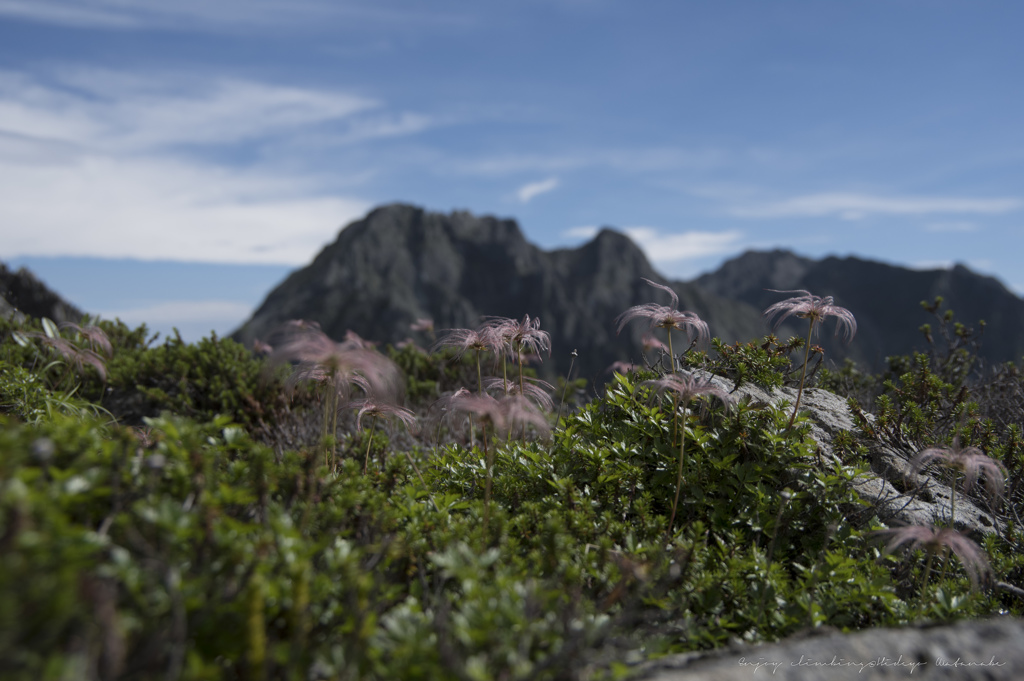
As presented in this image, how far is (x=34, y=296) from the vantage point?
43.0ft

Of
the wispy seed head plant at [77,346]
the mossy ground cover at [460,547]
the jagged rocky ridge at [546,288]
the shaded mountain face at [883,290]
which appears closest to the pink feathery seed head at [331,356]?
the mossy ground cover at [460,547]

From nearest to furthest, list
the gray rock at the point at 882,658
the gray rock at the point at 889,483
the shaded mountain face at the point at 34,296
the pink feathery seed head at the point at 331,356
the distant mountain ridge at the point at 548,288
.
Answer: the gray rock at the point at 882,658, the pink feathery seed head at the point at 331,356, the gray rock at the point at 889,483, the shaded mountain face at the point at 34,296, the distant mountain ridge at the point at 548,288

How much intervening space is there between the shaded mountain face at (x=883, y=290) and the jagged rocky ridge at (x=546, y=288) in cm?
22

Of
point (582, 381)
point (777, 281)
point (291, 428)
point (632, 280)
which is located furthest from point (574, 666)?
point (777, 281)

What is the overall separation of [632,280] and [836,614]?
99.5m

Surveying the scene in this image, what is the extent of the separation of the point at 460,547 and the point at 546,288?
9422cm

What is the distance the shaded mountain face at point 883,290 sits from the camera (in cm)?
8119

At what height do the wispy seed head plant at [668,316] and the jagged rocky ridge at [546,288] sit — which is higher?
the jagged rocky ridge at [546,288]

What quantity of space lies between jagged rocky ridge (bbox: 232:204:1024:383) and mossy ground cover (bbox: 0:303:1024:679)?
66145 mm

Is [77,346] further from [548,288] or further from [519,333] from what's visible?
[548,288]

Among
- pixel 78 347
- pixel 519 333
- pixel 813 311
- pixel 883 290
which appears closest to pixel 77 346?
pixel 78 347

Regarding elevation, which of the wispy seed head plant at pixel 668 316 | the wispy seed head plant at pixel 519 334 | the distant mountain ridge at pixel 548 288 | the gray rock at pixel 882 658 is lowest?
the gray rock at pixel 882 658

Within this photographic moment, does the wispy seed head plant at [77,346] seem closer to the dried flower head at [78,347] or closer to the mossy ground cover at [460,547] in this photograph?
the dried flower head at [78,347]

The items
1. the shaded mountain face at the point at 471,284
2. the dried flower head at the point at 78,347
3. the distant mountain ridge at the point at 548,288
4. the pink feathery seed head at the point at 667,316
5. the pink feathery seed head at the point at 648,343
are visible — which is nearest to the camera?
the pink feathery seed head at the point at 667,316
